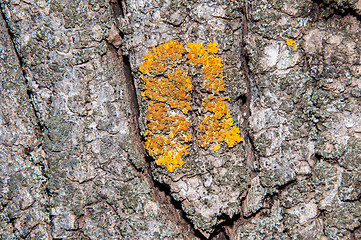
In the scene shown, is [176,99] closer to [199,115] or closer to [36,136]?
[199,115]

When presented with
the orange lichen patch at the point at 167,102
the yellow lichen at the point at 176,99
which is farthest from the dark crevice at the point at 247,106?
the orange lichen patch at the point at 167,102

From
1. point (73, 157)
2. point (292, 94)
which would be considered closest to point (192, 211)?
point (73, 157)

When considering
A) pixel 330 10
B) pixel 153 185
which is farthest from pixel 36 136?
pixel 330 10

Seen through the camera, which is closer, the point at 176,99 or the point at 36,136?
the point at 176,99

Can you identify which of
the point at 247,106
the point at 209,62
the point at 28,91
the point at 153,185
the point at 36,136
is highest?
the point at 28,91

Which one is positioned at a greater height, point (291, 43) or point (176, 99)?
point (291, 43)

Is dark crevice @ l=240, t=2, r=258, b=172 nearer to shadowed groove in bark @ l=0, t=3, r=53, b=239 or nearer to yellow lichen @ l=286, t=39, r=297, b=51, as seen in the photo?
yellow lichen @ l=286, t=39, r=297, b=51

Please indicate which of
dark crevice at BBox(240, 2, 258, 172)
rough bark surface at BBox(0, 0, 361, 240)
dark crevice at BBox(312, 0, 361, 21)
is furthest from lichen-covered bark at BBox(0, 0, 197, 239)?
dark crevice at BBox(312, 0, 361, 21)

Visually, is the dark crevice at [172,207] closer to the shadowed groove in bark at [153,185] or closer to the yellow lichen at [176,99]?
the shadowed groove in bark at [153,185]

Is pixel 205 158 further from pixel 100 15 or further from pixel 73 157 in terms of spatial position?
pixel 100 15
